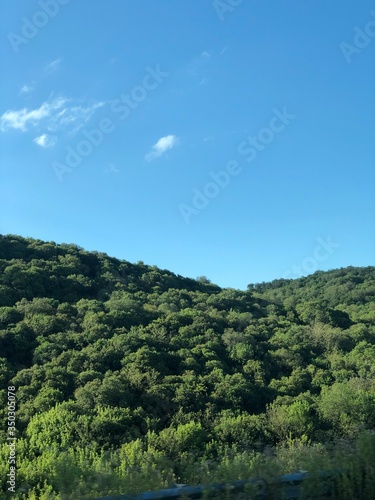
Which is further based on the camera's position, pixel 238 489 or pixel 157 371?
pixel 157 371

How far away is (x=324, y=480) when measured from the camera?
351 cm

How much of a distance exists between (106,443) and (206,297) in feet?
118

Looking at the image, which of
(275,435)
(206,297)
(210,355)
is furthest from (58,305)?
(275,435)

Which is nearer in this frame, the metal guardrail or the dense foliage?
the metal guardrail

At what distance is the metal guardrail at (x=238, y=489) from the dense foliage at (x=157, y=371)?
0.81ft

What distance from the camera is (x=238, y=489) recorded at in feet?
11.0

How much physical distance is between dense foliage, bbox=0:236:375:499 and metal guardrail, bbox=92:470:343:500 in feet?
0.81

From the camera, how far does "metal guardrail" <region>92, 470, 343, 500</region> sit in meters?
3.27

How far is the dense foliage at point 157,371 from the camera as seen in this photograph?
61.7 feet

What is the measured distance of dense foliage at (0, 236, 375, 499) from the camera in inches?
741

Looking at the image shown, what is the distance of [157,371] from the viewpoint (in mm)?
32000

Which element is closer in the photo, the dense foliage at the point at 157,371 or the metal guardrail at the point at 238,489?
the metal guardrail at the point at 238,489

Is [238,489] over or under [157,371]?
under

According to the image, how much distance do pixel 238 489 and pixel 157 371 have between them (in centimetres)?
2946
